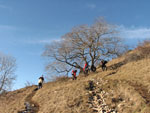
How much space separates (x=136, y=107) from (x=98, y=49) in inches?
615

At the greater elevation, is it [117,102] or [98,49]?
[98,49]

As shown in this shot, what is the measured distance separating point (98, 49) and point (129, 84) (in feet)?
40.8

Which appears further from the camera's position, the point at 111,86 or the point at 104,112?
the point at 111,86

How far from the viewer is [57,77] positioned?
994 inches

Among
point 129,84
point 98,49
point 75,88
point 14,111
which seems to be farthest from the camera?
point 98,49

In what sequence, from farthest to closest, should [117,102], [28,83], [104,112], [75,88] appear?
1. [28,83]
2. [75,88]
3. [117,102]
4. [104,112]

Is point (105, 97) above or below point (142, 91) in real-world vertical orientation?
below

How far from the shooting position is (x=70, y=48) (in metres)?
24.8

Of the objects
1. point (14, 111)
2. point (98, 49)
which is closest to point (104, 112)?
point (14, 111)

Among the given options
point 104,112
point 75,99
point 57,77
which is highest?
point 57,77

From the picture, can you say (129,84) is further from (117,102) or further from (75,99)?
(75,99)

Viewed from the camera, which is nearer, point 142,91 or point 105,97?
point 142,91

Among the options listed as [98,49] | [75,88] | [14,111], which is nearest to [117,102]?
[75,88]

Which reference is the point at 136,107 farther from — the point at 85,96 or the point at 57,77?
the point at 57,77
